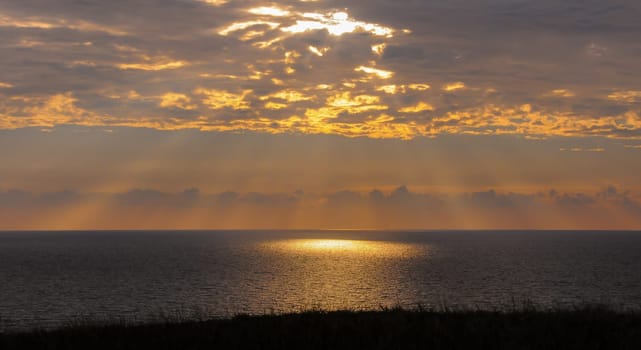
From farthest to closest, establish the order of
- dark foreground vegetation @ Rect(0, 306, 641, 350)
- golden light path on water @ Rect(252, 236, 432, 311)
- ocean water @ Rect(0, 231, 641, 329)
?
1. golden light path on water @ Rect(252, 236, 432, 311)
2. ocean water @ Rect(0, 231, 641, 329)
3. dark foreground vegetation @ Rect(0, 306, 641, 350)

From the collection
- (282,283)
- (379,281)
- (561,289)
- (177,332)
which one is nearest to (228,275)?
(282,283)

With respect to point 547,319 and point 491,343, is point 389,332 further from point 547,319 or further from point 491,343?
point 547,319

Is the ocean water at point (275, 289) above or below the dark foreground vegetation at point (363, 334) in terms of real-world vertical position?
below

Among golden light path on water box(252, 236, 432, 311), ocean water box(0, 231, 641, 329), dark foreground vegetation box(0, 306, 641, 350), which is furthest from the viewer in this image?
golden light path on water box(252, 236, 432, 311)

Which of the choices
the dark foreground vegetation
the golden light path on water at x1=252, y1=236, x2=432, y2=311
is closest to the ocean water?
the golden light path on water at x1=252, y1=236, x2=432, y2=311

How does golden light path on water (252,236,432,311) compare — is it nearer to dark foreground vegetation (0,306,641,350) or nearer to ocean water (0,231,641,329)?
ocean water (0,231,641,329)

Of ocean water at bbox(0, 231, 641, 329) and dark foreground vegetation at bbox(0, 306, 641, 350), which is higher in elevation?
dark foreground vegetation at bbox(0, 306, 641, 350)

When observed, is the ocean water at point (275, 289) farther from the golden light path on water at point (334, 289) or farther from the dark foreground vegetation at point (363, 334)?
the dark foreground vegetation at point (363, 334)

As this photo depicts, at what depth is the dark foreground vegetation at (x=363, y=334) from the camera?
17875 mm

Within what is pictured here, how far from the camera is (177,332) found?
775 inches

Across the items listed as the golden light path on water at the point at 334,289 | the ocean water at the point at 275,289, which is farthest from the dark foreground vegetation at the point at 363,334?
the golden light path on water at the point at 334,289

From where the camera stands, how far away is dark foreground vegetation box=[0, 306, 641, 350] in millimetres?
17875

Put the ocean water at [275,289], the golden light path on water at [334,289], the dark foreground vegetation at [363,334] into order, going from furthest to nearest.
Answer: the golden light path on water at [334,289] < the ocean water at [275,289] < the dark foreground vegetation at [363,334]

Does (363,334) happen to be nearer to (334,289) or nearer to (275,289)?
(275,289)
